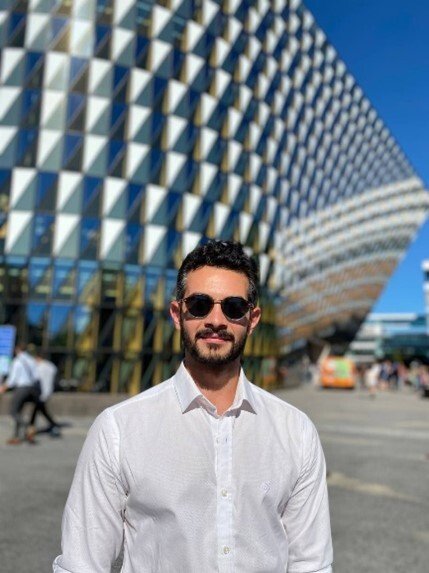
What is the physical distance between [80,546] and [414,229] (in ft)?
222

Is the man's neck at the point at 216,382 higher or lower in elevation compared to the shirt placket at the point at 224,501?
higher

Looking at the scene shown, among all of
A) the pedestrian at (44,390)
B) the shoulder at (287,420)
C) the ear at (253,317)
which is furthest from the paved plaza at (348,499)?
the ear at (253,317)

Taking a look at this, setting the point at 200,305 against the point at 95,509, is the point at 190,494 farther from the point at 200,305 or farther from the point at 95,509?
the point at 200,305

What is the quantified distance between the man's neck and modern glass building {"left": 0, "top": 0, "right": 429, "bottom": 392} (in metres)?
23.8

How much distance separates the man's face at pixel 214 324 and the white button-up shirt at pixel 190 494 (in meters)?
0.12

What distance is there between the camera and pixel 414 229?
64.6 meters

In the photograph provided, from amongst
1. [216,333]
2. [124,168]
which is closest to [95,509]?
[216,333]

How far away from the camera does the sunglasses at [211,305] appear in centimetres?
193

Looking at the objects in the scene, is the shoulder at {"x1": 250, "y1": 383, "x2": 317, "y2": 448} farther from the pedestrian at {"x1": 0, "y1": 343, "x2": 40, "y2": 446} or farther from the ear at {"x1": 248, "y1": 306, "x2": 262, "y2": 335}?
the pedestrian at {"x1": 0, "y1": 343, "x2": 40, "y2": 446}

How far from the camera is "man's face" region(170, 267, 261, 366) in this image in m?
1.88

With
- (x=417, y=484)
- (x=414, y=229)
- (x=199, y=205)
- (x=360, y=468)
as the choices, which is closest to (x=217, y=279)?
(x=417, y=484)

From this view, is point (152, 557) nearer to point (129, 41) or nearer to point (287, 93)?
point (129, 41)

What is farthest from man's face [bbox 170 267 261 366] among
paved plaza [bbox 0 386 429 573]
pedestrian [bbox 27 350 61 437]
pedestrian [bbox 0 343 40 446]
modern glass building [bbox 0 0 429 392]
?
modern glass building [bbox 0 0 429 392]

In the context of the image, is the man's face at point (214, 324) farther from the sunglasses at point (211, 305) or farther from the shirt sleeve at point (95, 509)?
the shirt sleeve at point (95, 509)
